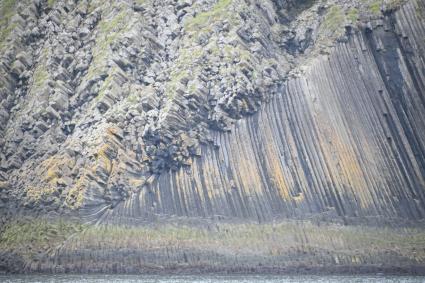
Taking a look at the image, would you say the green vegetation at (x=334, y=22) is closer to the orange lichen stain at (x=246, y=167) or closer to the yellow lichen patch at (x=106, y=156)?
the orange lichen stain at (x=246, y=167)

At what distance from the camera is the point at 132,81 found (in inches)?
3858

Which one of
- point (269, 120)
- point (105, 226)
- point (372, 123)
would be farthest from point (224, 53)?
point (105, 226)

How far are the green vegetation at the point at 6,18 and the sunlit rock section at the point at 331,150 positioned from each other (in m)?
30.1

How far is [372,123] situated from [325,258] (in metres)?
17.4

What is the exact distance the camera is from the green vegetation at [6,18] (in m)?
107

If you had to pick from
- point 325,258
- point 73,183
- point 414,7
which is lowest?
point 325,258

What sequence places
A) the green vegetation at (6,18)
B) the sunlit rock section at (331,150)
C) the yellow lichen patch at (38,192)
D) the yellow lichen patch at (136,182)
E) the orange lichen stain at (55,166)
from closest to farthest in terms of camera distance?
the yellow lichen patch at (38,192), the yellow lichen patch at (136,182), the sunlit rock section at (331,150), the orange lichen stain at (55,166), the green vegetation at (6,18)

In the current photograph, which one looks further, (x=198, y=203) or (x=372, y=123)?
(x=372, y=123)

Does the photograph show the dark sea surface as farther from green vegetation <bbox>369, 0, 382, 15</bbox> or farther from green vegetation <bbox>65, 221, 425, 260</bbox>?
green vegetation <bbox>369, 0, 382, 15</bbox>

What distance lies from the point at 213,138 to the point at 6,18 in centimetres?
3291

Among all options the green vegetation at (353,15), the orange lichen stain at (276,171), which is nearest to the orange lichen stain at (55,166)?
the orange lichen stain at (276,171)

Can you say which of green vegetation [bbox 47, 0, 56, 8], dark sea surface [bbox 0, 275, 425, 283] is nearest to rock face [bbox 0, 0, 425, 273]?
green vegetation [bbox 47, 0, 56, 8]

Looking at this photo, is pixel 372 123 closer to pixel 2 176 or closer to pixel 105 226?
pixel 105 226

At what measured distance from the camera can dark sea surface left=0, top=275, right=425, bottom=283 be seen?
257ft
